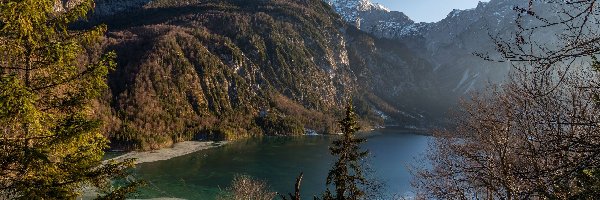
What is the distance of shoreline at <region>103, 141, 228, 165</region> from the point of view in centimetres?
12409

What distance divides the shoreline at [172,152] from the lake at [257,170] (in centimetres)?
466

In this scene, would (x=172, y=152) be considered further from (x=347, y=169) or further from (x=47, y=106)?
(x=47, y=106)

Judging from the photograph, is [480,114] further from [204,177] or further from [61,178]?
[204,177]

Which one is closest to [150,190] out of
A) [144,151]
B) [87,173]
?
[144,151]

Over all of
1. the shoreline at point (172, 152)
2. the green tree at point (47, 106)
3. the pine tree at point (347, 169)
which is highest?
the green tree at point (47, 106)

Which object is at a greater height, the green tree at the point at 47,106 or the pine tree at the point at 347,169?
the green tree at the point at 47,106

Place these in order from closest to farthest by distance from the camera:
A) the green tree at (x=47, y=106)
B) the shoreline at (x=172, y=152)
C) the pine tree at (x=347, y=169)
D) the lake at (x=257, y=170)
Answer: the green tree at (x=47, y=106) → the pine tree at (x=347, y=169) → the lake at (x=257, y=170) → the shoreline at (x=172, y=152)

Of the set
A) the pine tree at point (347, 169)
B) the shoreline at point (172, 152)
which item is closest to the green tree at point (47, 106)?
the pine tree at point (347, 169)

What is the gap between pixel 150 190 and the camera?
8081cm

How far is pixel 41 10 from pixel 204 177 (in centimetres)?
9015

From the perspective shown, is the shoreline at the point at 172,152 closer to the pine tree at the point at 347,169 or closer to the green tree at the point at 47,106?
the pine tree at the point at 347,169

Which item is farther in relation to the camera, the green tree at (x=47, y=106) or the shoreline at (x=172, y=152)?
the shoreline at (x=172, y=152)

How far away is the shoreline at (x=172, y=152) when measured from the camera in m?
124

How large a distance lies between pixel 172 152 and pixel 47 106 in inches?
5276
